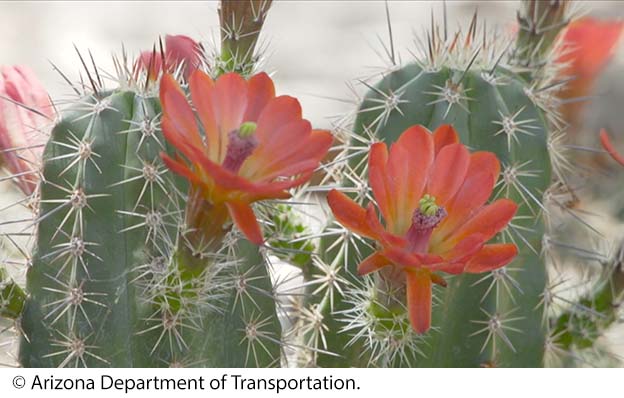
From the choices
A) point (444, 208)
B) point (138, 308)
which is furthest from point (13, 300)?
point (444, 208)

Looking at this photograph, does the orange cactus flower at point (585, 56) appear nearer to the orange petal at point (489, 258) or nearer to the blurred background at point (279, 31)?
the orange petal at point (489, 258)

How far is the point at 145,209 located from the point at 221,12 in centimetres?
20

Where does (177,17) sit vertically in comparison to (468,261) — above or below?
above

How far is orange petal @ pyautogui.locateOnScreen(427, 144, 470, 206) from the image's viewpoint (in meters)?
0.76

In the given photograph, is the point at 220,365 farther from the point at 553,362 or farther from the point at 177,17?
the point at 177,17

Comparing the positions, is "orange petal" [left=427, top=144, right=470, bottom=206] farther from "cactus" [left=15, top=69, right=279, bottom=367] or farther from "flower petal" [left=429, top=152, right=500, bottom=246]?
"cactus" [left=15, top=69, right=279, bottom=367]

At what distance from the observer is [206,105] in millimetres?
754

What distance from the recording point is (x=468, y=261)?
72 centimetres

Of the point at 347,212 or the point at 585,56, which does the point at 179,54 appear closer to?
the point at 347,212

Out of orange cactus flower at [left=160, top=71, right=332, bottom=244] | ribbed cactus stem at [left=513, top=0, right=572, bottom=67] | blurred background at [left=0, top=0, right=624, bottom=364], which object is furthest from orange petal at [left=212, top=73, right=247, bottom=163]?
blurred background at [left=0, top=0, right=624, bottom=364]

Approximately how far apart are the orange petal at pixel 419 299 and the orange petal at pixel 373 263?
0.02 metres

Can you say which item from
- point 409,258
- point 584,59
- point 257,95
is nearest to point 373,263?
point 409,258

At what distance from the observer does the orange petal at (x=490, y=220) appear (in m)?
0.75

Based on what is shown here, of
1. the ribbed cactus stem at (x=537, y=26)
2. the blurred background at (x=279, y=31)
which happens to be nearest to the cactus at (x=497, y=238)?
the ribbed cactus stem at (x=537, y=26)
